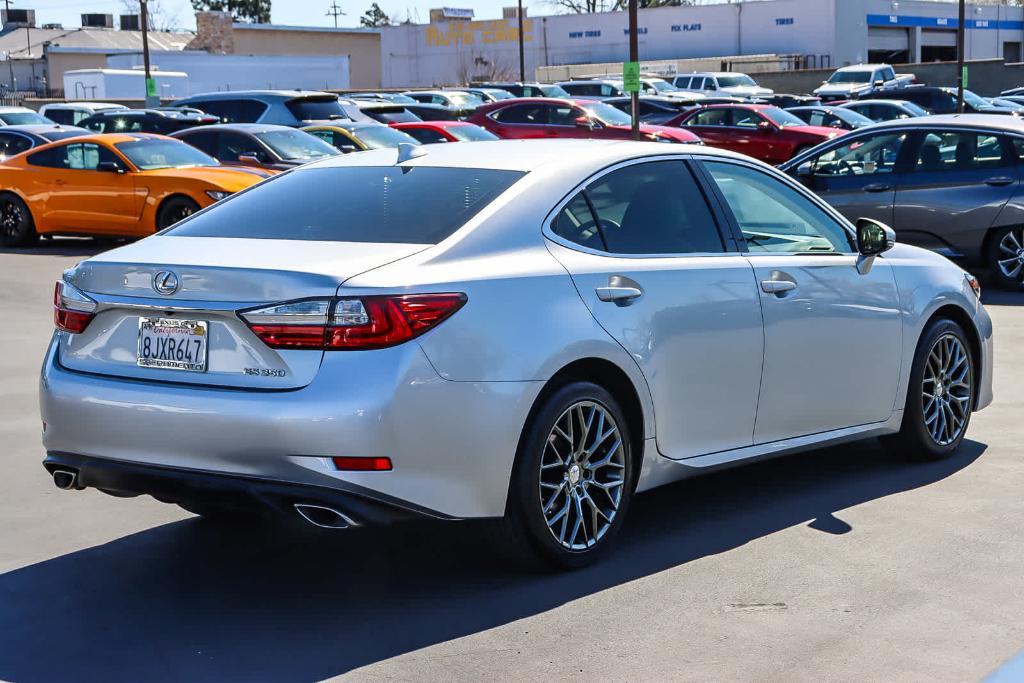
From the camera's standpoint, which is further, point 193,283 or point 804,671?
point 193,283

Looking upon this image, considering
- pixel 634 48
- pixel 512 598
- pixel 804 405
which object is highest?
pixel 634 48

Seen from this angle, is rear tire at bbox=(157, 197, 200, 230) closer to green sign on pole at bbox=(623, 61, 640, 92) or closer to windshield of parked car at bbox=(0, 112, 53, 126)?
green sign on pole at bbox=(623, 61, 640, 92)

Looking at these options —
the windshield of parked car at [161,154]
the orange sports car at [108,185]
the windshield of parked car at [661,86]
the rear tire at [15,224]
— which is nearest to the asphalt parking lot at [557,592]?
the orange sports car at [108,185]

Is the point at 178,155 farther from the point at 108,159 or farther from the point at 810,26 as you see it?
the point at 810,26

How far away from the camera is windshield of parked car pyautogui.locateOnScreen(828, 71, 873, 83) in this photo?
5256 centimetres

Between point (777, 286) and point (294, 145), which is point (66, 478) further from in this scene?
point (294, 145)

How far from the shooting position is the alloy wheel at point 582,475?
514cm

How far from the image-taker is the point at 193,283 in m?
4.81

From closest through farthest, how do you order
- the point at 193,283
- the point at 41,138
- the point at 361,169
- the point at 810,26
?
1. the point at 193,283
2. the point at 361,169
3. the point at 41,138
4. the point at 810,26

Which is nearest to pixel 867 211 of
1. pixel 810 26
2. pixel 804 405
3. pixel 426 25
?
pixel 804 405

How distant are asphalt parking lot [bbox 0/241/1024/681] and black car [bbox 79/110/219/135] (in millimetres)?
18806

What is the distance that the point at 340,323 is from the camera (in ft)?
15.1

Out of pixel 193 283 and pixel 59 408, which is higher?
pixel 193 283

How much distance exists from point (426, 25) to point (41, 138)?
7115cm
